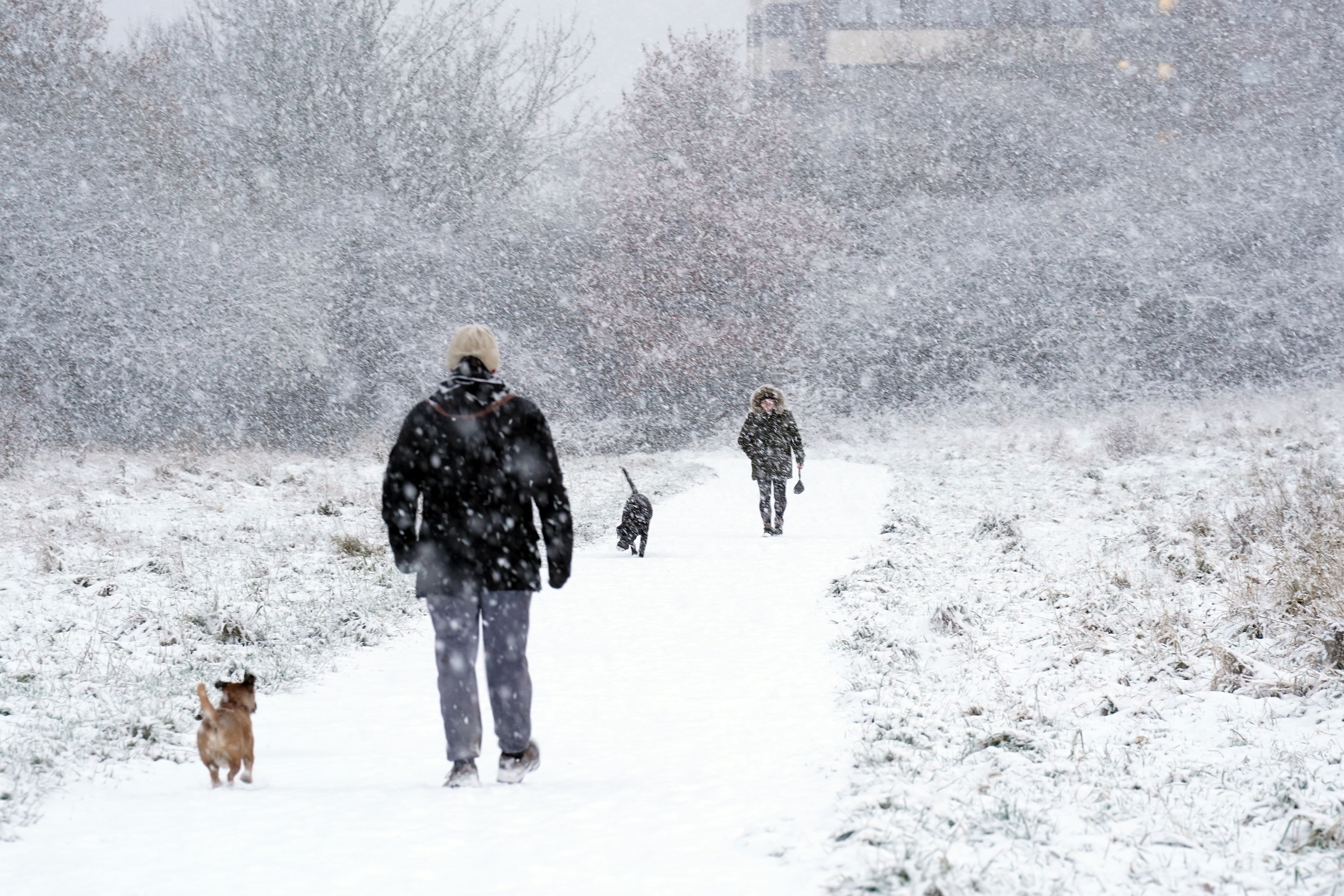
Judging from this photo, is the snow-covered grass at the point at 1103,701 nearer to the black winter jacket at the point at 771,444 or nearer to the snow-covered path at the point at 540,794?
the snow-covered path at the point at 540,794

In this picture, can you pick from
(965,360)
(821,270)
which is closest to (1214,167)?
(965,360)

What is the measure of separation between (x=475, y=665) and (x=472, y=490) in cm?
79

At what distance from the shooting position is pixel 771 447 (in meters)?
13.8

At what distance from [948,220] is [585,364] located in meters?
18.9

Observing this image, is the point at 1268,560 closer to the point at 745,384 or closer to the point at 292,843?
the point at 292,843

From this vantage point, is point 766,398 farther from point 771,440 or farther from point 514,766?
point 514,766

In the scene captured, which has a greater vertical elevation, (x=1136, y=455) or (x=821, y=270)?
(x=821, y=270)

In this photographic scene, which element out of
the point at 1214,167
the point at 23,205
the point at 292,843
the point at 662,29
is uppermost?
the point at 662,29

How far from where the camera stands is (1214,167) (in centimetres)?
4706

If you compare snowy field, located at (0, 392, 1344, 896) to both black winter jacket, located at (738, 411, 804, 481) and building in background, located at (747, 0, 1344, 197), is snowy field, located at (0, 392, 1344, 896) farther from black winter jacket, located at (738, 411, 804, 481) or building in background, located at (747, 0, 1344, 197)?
building in background, located at (747, 0, 1344, 197)

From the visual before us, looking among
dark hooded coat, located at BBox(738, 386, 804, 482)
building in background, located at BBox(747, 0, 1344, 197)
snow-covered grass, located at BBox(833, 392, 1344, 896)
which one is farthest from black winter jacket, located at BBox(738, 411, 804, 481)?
building in background, located at BBox(747, 0, 1344, 197)

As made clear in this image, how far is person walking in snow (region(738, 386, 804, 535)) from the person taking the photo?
540 inches

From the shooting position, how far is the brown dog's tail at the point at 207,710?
440cm

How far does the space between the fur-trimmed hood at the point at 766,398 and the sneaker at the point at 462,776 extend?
31.1 feet
